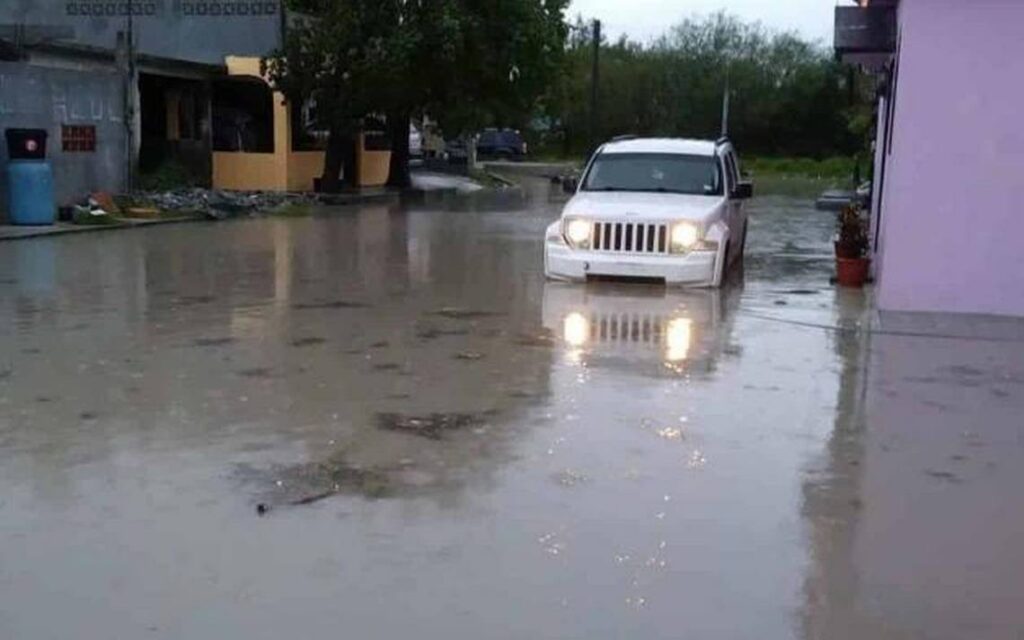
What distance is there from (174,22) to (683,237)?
24503mm

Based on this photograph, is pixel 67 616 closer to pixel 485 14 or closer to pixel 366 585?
pixel 366 585

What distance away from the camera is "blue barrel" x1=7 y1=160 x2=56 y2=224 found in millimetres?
20484

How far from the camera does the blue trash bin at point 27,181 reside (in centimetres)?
2050

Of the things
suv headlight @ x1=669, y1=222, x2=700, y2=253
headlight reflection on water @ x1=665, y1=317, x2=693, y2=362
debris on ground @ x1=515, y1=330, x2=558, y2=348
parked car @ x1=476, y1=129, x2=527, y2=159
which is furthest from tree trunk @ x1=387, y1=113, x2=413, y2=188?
debris on ground @ x1=515, y1=330, x2=558, y2=348

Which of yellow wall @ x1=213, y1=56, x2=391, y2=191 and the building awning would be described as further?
yellow wall @ x1=213, y1=56, x2=391, y2=191

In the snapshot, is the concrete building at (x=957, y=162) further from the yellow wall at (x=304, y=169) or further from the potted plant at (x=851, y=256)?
the yellow wall at (x=304, y=169)

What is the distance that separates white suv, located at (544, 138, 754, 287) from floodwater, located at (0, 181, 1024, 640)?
37.5 inches

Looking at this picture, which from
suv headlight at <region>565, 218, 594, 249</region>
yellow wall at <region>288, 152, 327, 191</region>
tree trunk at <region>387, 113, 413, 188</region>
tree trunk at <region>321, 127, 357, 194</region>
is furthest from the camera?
tree trunk at <region>387, 113, 413, 188</region>

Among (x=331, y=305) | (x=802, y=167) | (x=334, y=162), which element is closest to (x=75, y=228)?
(x=331, y=305)

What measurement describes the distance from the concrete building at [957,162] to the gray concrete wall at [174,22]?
2343 cm

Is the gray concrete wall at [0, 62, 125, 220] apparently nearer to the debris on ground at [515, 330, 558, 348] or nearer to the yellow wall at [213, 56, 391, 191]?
the yellow wall at [213, 56, 391, 191]

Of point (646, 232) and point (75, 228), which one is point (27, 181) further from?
point (646, 232)

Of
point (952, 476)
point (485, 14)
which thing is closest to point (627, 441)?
point (952, 476)

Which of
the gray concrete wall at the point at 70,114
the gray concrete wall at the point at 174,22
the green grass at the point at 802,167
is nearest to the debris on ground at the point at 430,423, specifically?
the gray concrete wall at the point at 70,114
